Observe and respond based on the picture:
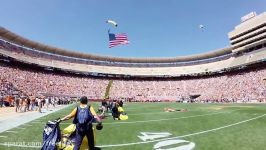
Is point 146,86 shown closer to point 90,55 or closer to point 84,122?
point 90,55

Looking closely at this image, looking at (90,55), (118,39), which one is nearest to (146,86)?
(90,55)

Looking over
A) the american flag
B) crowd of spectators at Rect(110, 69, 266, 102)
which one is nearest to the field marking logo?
the american flag

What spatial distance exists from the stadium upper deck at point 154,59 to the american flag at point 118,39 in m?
34.7

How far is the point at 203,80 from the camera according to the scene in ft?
292

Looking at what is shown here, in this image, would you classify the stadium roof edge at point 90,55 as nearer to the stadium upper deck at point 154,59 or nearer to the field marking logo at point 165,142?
the stadium upper deck at point 154,59

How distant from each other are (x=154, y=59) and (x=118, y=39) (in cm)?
5915

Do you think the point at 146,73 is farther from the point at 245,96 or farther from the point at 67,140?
the point at 67,140

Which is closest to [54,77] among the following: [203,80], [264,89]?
[203,80]

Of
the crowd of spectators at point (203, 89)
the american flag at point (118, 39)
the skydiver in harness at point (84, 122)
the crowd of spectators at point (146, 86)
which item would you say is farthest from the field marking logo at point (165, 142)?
the crowd of spectators at point (203, 89)

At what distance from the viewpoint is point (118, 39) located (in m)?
43.1

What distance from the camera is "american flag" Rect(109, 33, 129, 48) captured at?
42938mm

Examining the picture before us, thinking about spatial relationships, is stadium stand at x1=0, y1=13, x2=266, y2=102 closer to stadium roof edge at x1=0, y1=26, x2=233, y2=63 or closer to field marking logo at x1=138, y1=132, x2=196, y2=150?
stadium roof edge at x1=0, y1=26, x2=233, y2=63

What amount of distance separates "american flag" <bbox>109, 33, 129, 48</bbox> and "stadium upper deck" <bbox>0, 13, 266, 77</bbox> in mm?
34711

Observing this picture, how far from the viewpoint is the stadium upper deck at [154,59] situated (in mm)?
73500
